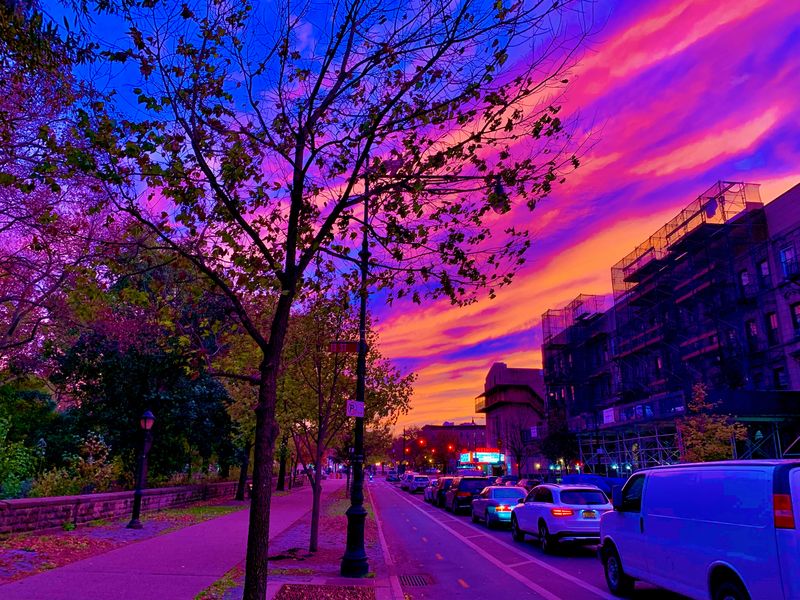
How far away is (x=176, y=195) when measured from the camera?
7.14 meters

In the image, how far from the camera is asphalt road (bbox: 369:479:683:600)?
32.8 ft

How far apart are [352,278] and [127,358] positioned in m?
19.9

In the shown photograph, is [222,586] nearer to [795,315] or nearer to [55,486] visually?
[55,486]

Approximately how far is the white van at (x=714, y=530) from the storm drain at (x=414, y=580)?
3398 millimetres

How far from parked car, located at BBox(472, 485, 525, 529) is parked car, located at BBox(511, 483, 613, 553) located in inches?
204

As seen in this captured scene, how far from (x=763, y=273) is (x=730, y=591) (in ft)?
127

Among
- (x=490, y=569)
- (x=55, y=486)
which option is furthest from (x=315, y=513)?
(x=55, y=486)

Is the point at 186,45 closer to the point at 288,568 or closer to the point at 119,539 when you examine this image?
the point at 288,568

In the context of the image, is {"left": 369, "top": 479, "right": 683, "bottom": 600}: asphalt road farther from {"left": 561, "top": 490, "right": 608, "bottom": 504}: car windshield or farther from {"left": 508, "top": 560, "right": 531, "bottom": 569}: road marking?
{"left": 561, "top": 490, "right": 608, "bottom": 504}: car windshield

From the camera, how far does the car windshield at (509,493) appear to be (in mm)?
22078

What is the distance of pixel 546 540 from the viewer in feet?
48.8

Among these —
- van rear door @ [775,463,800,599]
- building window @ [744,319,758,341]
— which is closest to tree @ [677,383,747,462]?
building window @ [744,319,758,341]

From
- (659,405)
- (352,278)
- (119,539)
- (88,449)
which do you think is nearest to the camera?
(352,278)

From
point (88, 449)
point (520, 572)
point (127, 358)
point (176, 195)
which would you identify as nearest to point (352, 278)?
point (176, 195)
